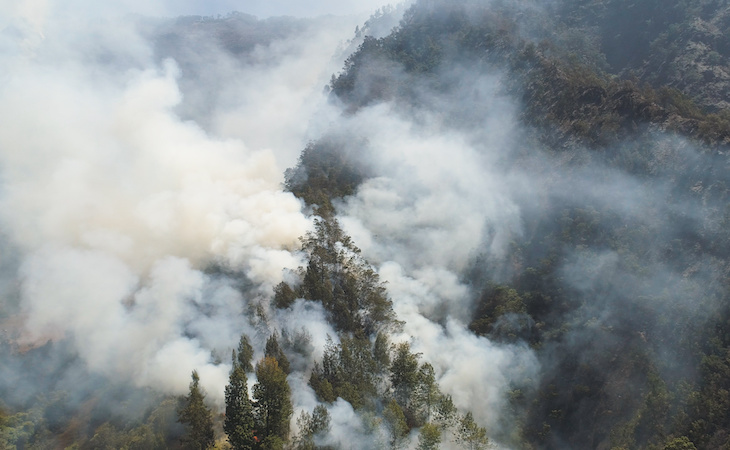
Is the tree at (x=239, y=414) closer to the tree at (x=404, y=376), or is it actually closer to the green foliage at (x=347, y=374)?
the green foliage at (x=347, y=374)

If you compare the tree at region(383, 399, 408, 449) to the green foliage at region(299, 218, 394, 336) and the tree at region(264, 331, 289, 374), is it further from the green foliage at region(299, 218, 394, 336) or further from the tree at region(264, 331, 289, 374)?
the green foliage at region(299, 218, 394, 336)

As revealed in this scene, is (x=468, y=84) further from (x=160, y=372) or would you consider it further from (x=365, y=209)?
(x=160, y=372)

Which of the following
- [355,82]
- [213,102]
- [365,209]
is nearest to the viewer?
[365,209]

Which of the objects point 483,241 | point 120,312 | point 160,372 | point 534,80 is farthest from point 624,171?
point 120,312

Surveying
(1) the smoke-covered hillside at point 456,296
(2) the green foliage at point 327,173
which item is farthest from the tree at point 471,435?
(2) the green foliage at point 327,173

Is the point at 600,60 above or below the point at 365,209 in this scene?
above

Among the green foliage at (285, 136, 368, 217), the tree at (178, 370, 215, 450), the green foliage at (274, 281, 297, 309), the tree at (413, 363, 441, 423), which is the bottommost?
the tree at (178, 370, 215, 450)

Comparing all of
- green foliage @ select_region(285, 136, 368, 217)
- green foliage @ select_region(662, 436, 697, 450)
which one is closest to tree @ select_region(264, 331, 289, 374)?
green foliage @ select_region(285, 136, 368, 217)
